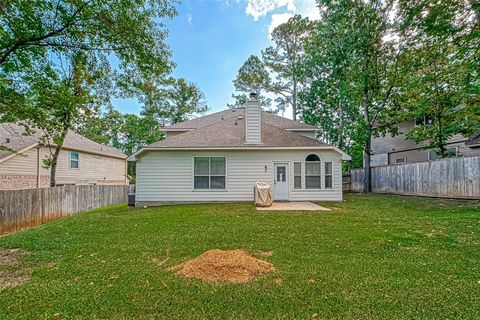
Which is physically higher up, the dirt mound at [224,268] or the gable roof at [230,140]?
the gable roof at [230,140]

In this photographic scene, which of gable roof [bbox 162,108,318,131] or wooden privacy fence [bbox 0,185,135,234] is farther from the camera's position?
gable roof [bbox 162,108,318,131]

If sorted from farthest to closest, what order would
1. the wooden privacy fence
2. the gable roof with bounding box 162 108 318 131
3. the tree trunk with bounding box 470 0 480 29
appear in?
1. the gable roof with bounding box 162 108 318 131
2. the wooden privacy fence
3. the tree trunk with bounding box 470 0 480 29

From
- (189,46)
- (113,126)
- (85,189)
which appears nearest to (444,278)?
(85,189)

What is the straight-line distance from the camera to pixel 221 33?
50.3 feet

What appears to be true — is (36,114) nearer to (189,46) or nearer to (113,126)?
(189,46)

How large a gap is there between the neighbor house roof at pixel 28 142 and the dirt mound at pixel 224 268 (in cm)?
913

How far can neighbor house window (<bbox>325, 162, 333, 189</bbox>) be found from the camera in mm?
11391

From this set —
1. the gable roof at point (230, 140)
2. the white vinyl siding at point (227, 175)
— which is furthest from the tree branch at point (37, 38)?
the white vinyl siding at point (227, 175)

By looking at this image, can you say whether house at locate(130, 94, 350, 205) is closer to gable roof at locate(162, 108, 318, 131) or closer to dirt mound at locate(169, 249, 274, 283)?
gable roof at locate(162, 108, 318, 131)

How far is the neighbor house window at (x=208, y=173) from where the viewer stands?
11.3m

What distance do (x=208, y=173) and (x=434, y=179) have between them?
10.2 meters

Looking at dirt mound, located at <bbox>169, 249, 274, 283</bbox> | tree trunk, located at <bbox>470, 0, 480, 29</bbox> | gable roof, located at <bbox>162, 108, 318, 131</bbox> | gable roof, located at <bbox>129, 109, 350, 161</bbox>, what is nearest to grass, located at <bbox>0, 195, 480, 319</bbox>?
dirt mound, located at <bbox>169, 249, 274, 283</bbox>

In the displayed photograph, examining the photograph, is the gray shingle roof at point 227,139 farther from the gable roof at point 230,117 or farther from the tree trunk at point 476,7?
the tree trunk at point 476,7

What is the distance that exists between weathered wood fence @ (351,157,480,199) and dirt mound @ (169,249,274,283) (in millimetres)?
10351
